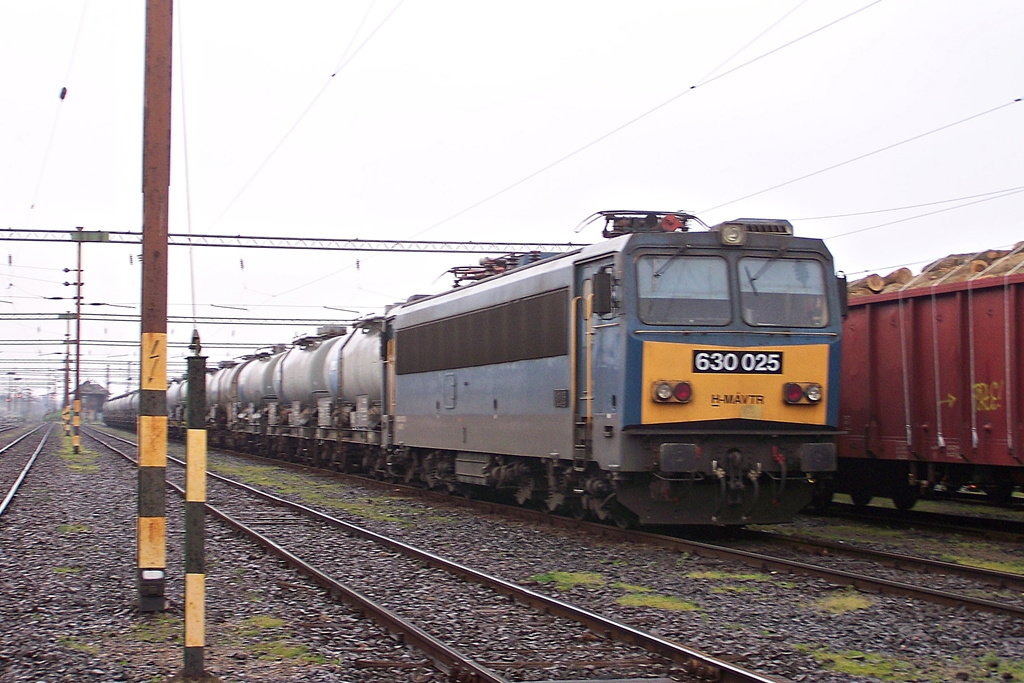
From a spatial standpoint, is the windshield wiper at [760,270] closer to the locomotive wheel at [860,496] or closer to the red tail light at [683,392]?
the red tail light at [683,392]

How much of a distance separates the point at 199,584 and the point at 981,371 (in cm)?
923

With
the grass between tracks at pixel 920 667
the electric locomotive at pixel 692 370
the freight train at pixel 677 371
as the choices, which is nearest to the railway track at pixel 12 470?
the freight train at pixel 677 371

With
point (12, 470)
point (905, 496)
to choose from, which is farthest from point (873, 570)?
point (12, 470)

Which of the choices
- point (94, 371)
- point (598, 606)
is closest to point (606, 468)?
point (598, 606)

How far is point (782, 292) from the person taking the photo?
12.1 metres

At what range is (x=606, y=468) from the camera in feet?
38.7

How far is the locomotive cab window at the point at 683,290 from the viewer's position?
38.3 feet

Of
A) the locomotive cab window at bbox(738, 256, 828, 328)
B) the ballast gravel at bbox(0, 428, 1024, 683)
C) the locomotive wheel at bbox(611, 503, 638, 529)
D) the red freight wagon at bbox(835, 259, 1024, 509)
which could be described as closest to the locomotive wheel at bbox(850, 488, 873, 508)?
the red freight wagon at bbox(835, 259, 1024, 509)

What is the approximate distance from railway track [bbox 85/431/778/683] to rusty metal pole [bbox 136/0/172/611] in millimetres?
1554

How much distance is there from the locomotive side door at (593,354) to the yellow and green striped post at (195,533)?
18.3 feet

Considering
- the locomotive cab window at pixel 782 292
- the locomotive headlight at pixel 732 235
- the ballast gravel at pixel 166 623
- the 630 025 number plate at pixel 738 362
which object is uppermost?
the locomotive headlight at pixel 732 235

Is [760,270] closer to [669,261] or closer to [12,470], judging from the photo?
[669,261]

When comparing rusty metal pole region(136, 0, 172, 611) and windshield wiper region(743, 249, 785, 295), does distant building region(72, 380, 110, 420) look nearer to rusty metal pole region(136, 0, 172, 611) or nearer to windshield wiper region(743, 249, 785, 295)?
windshield wiper region(743, 249, 785, 295)

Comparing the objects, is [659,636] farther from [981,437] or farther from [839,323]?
[981,437]
